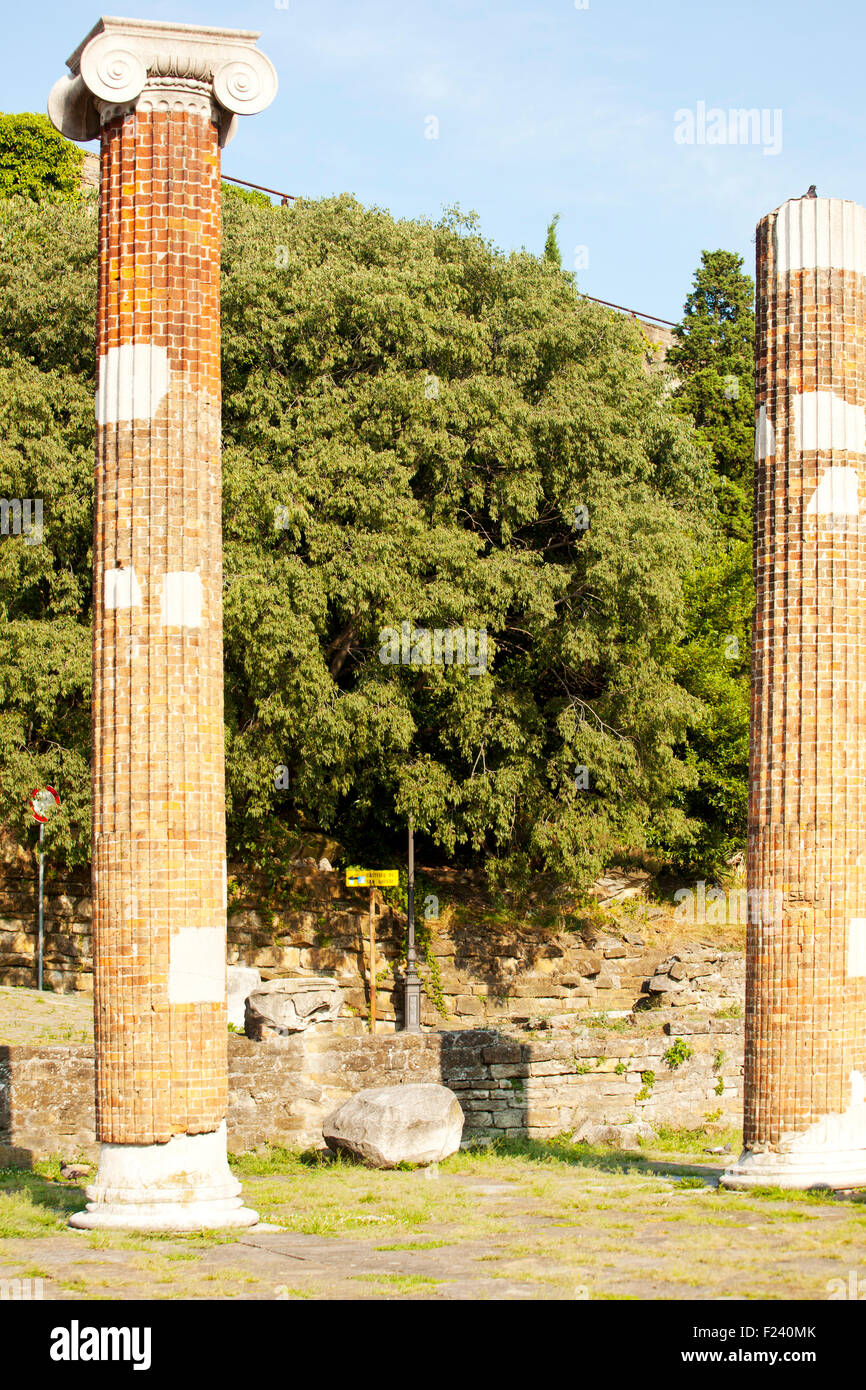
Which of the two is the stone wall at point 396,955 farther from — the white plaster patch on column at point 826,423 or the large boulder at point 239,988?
the white plaster patch on column at point 826,423

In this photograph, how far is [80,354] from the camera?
25.0m

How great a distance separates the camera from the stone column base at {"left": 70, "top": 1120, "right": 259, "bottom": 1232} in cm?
1018

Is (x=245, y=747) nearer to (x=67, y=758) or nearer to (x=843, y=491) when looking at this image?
(x=67, y=758)

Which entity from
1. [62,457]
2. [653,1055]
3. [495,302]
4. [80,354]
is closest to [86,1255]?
[653,1055]

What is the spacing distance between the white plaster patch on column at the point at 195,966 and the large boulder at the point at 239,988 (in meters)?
11.3

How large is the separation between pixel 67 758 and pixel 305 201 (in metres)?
10.8

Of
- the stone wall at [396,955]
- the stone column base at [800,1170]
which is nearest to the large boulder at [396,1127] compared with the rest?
the stone column base at [800,1170]

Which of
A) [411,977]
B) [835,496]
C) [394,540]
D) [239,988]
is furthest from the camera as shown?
[411,977]

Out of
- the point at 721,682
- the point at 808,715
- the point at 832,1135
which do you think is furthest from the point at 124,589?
the point at 721,682

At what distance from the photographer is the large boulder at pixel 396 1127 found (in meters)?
14.2

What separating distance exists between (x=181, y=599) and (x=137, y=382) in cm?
156

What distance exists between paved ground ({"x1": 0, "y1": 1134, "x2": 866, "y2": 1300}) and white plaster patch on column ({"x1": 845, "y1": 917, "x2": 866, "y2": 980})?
68.6 inches

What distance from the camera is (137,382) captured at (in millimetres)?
11062

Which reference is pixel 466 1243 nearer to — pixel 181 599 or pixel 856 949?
pixel 856 949
